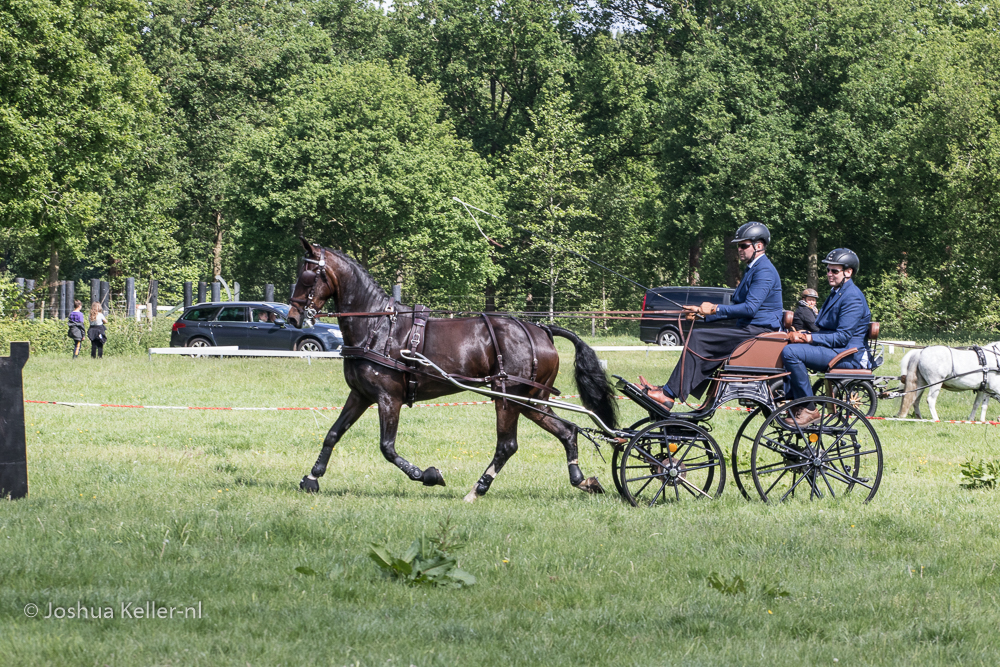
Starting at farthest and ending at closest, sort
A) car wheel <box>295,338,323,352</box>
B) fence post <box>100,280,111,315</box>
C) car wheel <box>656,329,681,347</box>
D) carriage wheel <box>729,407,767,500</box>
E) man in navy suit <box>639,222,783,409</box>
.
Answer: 1. car wheel <box>656,329,681,347</box>
2. fence post <box>100,280,111,315</box>
3. car wheel <box>295,338,323,352</box>
4. man in navy suit <box>639,222,783,409</box>
5. carriage wheel <box>729,407,767,500</box>

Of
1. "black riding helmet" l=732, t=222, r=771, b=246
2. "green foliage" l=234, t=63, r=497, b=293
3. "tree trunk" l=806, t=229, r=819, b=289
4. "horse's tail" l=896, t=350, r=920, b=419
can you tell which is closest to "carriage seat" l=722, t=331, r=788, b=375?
"black riding helmet" l=732, t=222, r=771, b=246

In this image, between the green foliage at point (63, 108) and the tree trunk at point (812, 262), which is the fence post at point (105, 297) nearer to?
the green foliage at point (63, 108)

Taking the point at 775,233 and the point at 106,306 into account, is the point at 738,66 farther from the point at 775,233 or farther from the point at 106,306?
the point at 106,306

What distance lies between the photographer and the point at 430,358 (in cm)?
898

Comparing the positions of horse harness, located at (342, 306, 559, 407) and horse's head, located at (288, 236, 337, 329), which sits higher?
horse's head, located at (288, 236, 337, 329)

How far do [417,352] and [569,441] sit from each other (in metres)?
1.48

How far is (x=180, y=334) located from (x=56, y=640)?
25.2 m

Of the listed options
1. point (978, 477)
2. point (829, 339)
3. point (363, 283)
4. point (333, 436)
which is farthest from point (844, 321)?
point (333, 436)

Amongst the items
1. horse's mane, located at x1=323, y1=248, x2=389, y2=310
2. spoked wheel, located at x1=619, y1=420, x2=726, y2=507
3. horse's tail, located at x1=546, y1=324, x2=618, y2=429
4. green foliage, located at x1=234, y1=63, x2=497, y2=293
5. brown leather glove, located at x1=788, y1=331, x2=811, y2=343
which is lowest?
spoked wheel, located at x1=619, y1=420, x2=726, y2=507

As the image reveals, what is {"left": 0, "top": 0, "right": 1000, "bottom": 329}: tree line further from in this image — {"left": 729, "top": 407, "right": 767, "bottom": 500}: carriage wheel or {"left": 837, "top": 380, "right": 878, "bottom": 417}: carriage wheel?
{"left": 729, "top": 407, "right": 767, "bottom": 500}: carriage wheel

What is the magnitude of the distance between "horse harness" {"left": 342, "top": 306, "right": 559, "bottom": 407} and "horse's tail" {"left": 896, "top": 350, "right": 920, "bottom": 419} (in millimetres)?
8425

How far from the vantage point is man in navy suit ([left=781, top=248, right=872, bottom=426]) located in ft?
28.1

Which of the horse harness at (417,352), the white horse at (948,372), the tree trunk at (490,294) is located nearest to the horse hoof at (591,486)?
the horse harness at (417,352)

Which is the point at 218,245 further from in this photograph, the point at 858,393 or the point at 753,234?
the point at 753,234
